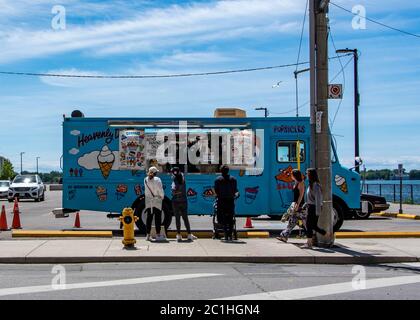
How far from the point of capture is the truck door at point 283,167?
53.4ft

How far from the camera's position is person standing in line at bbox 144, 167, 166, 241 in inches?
559

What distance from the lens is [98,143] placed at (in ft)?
53.0

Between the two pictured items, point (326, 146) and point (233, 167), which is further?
point (233, 167)

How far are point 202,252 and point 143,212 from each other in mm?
3757

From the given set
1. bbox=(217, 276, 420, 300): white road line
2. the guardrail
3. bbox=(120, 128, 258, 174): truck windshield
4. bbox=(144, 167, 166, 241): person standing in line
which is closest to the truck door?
bbox=(120, 128, 258, 174): truck windshield

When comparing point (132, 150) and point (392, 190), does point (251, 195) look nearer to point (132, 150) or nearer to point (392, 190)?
point (132, 150)

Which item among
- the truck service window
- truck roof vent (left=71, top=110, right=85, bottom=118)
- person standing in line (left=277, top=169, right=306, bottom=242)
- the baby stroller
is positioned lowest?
the baby stroller

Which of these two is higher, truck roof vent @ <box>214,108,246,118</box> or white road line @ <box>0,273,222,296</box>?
truck roof vent @ <box>214,108,246,118</box>

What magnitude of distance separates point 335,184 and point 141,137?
17.6 ft

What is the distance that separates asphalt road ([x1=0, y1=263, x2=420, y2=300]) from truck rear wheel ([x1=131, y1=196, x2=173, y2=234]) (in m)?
4.17

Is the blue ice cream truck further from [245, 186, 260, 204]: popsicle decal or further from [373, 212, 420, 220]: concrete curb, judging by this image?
[373, 212, 420, 220]: concrete curb

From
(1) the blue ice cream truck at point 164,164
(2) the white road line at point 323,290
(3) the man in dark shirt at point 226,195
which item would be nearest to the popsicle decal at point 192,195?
(1) the blue ice cream truck at point 164,164
